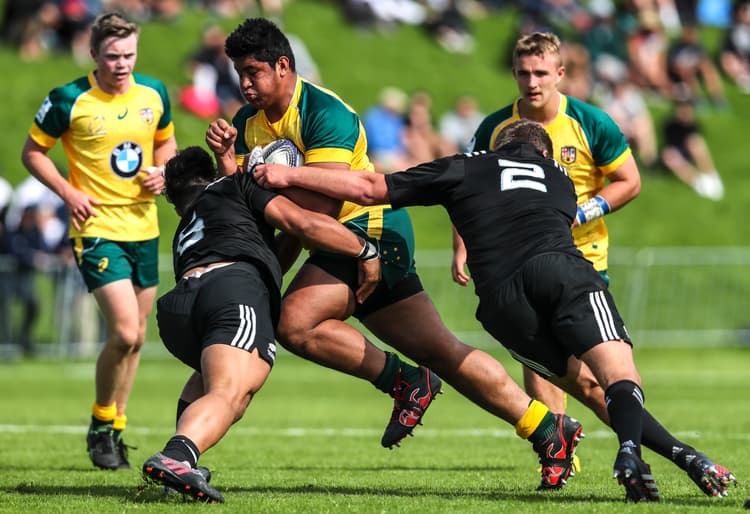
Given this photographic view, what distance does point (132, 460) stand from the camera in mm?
9930

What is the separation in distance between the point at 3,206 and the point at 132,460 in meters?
11.2

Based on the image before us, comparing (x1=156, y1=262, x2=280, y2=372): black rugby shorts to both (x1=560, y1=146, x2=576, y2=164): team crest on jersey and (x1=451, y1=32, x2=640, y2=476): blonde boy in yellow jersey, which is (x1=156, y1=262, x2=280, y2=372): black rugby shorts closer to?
(x1=451, y1=32, x2=640, y2=476): blonde boy in yellow jersey

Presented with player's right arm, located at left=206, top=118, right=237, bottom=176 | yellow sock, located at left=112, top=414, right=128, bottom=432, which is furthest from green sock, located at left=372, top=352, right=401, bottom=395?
yellow sock, located at left=112, top=414, right=128, bottom=432

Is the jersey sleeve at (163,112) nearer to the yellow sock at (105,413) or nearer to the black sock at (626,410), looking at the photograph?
the yellow sock at (105,413)

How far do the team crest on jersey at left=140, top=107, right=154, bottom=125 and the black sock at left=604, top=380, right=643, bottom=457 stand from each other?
4.38m

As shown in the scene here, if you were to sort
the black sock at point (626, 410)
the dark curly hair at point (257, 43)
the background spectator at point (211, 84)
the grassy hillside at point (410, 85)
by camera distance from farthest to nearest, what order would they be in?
the grassy hillside at point (410, 85) → the background spectator at point (211, 84) → the dark curly hair at point (257, 43) → the black sock at point (626, 410)

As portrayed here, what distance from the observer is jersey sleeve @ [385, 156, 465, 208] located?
711 cm

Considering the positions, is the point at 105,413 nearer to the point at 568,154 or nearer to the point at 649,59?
the point at 568,154

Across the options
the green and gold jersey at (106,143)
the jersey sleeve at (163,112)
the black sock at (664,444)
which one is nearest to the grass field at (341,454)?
the black sock at (664,444)

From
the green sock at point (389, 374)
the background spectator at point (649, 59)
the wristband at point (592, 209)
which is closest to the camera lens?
the green sock at point (389, 374)

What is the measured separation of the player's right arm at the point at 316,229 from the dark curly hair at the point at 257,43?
82cm

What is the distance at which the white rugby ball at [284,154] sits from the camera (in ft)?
25.8

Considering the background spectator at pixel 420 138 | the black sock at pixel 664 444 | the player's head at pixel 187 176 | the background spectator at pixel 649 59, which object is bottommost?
the background spectator at pixel 420 138

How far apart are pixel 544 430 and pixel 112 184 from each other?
3797mm
